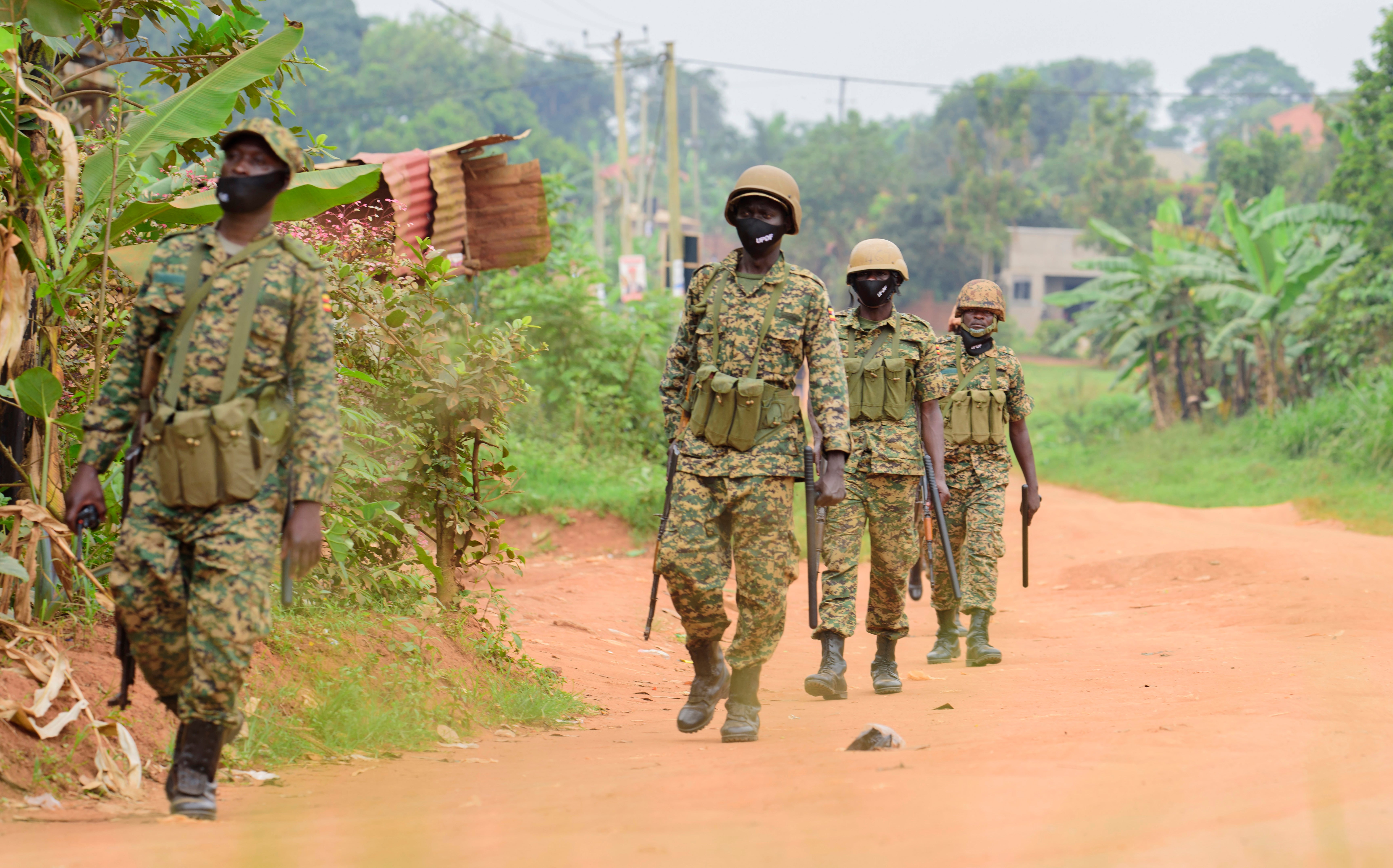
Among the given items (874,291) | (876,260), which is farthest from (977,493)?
(876,260)

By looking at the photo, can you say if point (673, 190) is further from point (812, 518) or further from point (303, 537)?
point (303, 537)

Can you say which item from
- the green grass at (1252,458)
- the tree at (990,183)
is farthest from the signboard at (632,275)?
the tree at (990,183)

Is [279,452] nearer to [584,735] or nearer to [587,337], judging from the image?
[584,735]

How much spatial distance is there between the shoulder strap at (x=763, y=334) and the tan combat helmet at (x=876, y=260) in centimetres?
157

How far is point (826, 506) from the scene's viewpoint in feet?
16.8

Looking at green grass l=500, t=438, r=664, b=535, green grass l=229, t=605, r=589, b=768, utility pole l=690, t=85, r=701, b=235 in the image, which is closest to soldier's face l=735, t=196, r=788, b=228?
green grass l=229, t=605, r=589, b=768

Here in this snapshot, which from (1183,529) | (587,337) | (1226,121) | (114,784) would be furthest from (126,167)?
(1226,121)

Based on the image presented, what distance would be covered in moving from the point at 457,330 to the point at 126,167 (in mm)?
1775

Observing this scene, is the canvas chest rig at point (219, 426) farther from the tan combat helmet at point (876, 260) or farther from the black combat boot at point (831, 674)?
the tan combat helmet at point (876, 260)

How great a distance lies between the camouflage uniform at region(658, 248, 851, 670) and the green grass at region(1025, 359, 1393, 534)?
1111 cm

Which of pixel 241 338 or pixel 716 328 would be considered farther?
pixel 716 328

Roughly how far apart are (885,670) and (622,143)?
2443cm

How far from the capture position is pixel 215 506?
3.91 metres

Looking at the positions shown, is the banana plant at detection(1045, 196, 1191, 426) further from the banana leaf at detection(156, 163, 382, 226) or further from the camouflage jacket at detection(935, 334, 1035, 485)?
the banana leaf at detection(156, 163, 382, 226)
